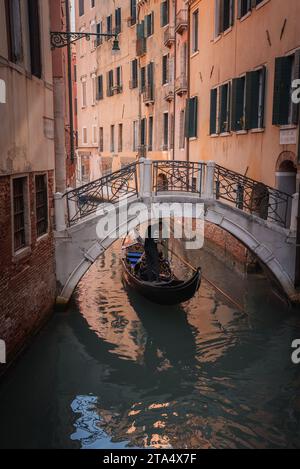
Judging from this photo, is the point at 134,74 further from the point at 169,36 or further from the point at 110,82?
the point at 169,36

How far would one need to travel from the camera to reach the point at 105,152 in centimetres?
2555

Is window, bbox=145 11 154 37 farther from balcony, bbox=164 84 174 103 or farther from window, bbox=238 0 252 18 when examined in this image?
window, bbox=238 0 252 18

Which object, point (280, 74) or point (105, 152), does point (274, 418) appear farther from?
point (105, 152)

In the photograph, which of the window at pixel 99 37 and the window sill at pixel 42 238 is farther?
the window at pixel 99 37

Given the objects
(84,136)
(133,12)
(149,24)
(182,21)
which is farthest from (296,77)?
(84,136)

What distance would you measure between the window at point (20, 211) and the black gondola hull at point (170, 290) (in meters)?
2.85

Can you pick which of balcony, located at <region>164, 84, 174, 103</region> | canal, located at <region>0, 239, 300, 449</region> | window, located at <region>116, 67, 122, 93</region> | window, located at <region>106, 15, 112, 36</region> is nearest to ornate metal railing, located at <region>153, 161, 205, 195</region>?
canal, located at <region>0, 239, 300, 449</region>

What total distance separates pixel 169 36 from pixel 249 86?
311 inches

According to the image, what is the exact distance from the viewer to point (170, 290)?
353 inches

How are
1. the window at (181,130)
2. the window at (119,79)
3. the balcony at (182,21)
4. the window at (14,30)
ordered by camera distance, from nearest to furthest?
the window at (14,30) < the balcony at (182,21) < the window at (181,130) < the window at (119,79)

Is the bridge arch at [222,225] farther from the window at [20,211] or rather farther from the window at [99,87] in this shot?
the window at [99,87]

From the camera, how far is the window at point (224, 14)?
12.0 meters

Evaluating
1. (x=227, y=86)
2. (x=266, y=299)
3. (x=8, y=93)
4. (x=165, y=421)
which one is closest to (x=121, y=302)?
(x=266, y=299)

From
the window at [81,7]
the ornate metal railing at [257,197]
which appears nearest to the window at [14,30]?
the ornate metal railing at [257,197]
